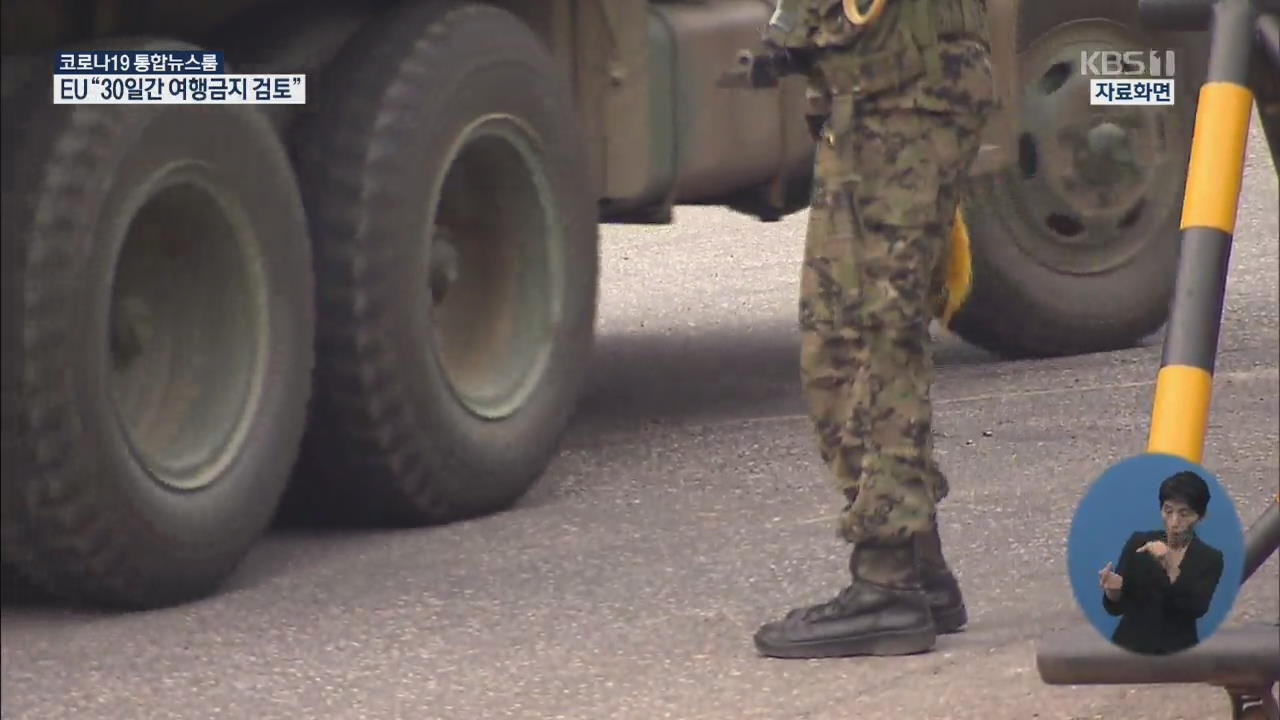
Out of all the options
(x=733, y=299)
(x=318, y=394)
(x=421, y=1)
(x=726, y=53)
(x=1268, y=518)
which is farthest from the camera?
(x=733, y=299)

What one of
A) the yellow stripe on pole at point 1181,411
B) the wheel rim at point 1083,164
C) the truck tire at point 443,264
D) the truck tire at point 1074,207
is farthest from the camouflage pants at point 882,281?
the wheel rim at point 1083,164

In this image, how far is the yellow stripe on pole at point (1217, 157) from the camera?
354 centimetres

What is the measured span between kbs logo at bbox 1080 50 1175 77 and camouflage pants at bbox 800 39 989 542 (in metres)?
4.33

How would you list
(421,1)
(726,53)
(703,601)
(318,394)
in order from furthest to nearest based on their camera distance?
(726,53) < (421,1) < (318,394) < (703,601)

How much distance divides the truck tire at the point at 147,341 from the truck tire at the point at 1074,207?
3.71 metres

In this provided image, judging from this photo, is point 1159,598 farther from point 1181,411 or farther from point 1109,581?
point 1181,411

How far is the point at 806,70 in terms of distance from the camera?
5059 millimetres

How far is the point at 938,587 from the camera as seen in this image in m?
5.21

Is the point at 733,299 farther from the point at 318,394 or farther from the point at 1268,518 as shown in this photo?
the point at 1268,518

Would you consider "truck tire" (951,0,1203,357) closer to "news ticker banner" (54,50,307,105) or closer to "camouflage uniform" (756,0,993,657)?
"news ticker banner" (54,50,307,105)

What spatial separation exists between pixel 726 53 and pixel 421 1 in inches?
56.9

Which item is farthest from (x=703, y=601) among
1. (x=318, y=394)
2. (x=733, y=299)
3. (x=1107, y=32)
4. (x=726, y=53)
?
(x=733, y=299)

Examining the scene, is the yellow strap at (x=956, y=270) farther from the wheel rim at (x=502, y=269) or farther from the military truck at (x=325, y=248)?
the wheel rim at (x=502, y=269)

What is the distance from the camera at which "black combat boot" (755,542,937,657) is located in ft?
16.4
